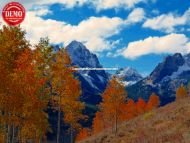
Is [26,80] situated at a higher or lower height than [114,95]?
lower

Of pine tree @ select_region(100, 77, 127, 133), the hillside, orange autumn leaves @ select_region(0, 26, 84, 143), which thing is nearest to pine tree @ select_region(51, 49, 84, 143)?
orange autumn leaves @ select_region(0, 26, 84, 143)

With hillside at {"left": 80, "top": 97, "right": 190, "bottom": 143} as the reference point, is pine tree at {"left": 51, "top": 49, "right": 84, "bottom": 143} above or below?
above

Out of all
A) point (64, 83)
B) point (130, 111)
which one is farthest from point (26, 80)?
point (130, 111)

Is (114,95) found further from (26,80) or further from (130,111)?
(130,111)

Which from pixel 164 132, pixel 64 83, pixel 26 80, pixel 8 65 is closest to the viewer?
pixel 26 80

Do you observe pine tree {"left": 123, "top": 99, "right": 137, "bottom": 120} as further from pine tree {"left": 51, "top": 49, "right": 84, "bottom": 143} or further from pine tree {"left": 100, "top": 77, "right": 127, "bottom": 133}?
pine tree {"left": 51, "top": 49, "right": 84, "bottom": 143}

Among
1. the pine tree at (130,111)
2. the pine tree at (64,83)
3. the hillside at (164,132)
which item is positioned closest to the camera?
the hillside at (164,132)

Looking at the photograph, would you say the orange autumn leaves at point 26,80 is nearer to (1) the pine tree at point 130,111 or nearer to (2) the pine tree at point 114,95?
(2) the pine tree at point 114,95

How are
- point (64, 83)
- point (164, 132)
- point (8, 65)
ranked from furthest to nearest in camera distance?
point (64, 83) → point (8, 65) → point (164, 132)

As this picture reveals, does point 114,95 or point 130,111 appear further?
point 130,111

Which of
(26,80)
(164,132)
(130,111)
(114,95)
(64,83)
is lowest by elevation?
(164,132)

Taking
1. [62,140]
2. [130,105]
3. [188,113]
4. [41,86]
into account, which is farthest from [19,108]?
[62,140]

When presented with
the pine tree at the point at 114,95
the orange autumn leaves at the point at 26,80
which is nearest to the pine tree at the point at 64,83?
the orange autumn leaves at the point at 26,80

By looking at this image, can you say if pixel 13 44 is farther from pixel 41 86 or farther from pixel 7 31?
pixel 41 86
